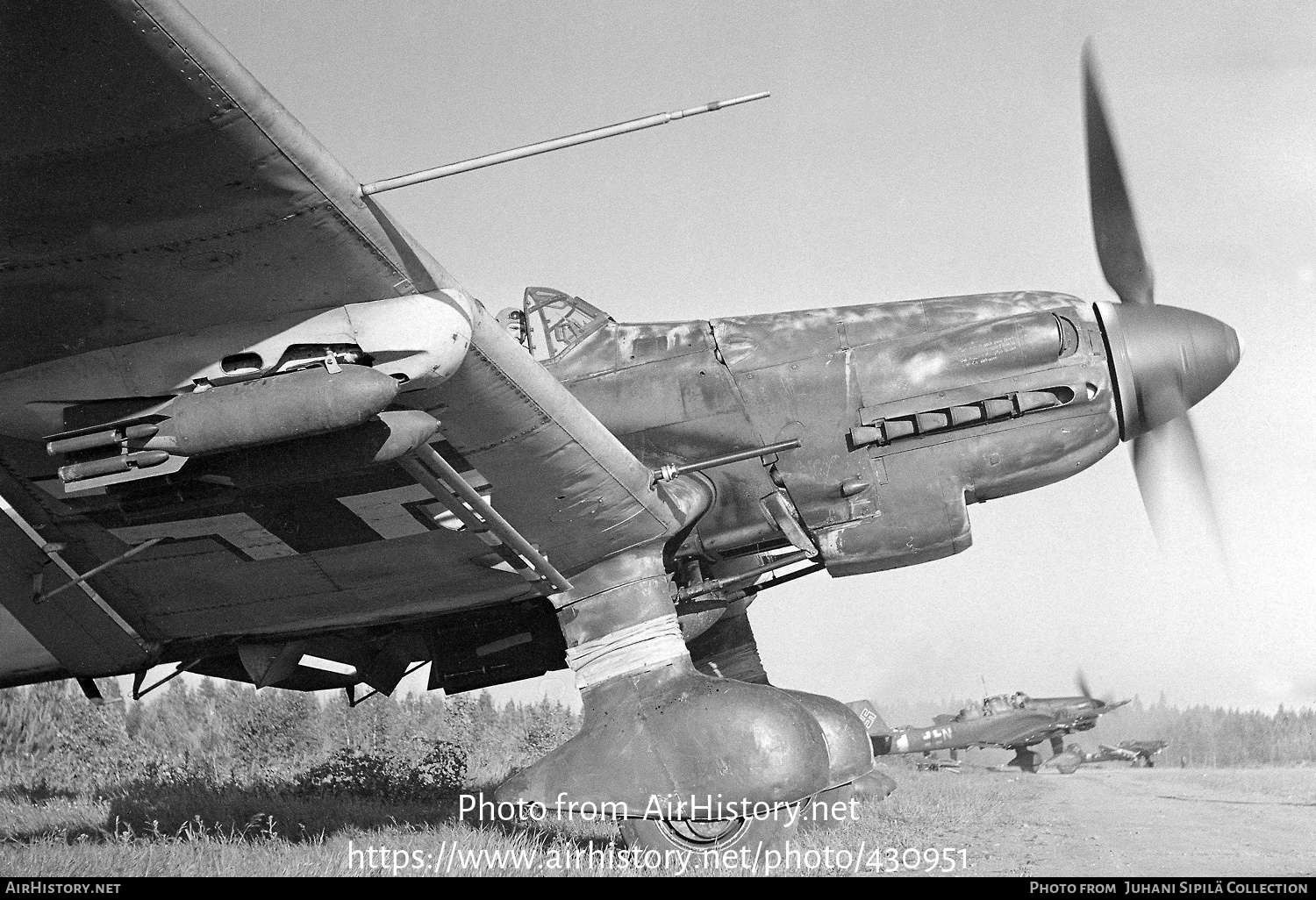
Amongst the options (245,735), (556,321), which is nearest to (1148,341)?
(556,321)

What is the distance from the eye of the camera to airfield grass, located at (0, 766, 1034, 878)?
5762mm

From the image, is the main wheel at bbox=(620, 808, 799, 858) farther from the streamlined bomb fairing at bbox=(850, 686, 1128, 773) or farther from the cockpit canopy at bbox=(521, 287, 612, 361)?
the streamlined bomb fairing at bbox=(850, 686, 1128, 773)

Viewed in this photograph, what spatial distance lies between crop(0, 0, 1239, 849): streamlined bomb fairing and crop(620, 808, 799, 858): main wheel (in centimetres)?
3

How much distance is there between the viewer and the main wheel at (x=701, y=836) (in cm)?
661

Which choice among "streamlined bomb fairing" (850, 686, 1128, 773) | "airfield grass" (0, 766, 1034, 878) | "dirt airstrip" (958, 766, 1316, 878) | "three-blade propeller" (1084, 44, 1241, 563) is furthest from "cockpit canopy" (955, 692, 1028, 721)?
"three-blade propeller" (1084, 44, 1241, 563)

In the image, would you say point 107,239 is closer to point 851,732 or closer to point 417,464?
point 417,464

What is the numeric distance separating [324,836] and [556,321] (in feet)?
11.8

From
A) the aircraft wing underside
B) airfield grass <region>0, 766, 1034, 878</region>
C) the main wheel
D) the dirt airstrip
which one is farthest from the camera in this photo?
the main wheel

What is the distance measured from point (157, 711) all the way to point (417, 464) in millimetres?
15456

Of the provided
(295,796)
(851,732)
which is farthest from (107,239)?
(295,796)

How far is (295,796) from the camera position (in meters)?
9.60

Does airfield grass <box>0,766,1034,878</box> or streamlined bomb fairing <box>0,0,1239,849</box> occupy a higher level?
streamlined bomb fairing <box>0,0,1239,849</box>

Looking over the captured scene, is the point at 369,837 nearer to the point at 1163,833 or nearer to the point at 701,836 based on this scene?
the point at 701,836
